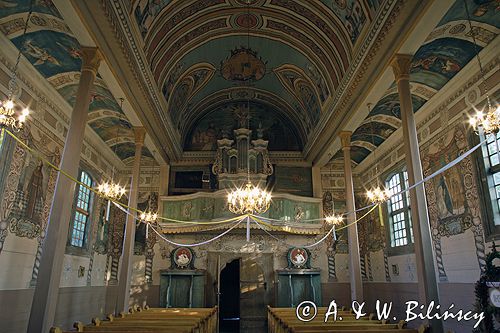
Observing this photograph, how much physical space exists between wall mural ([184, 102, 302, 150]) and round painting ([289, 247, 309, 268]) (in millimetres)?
4967

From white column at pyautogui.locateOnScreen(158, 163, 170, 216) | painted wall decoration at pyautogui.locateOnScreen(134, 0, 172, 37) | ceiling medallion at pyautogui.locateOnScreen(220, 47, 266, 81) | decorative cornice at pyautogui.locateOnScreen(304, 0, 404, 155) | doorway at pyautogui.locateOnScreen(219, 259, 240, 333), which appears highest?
ceiling medallion at pyautogui.locateOnScreen(220, 47, 266, 81)

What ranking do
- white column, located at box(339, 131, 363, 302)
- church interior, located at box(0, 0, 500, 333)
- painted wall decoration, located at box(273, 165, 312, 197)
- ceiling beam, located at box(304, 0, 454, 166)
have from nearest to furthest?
ceiling beam, located at box(304, 0, 454, 166), church interior, located at box(0, 0, 500, 333), white column, located at box(339, 131, 363, 302), painted wall decoration, located at box(273, 165, 312, 197)

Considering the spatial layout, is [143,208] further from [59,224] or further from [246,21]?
[59,224]

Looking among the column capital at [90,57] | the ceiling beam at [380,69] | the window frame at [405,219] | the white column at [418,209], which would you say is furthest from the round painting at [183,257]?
the white column at [418,209]

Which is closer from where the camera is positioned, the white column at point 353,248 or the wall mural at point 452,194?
the wall mural at point 452,194

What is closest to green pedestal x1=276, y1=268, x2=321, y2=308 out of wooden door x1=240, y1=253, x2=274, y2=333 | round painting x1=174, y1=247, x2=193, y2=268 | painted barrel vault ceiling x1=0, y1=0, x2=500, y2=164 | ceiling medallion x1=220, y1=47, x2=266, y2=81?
wooden door x1=240, y1=253, x2=274, y2=333

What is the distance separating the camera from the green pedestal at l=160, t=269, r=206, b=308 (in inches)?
550

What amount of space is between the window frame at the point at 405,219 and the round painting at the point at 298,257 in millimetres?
3381

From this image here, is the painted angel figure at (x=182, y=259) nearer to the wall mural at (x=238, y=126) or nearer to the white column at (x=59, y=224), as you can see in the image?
the wall mural at (x=238, y=126)

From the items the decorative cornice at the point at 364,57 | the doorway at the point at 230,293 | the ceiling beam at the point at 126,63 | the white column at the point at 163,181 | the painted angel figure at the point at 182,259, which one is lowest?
the doorway at the point at 230,293

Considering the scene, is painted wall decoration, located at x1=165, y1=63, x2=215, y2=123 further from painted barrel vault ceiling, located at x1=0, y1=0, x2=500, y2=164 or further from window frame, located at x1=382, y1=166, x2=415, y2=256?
window frame, located at x1=382, y1=166, x2=415, y2=256

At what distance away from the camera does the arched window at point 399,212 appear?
12563mm

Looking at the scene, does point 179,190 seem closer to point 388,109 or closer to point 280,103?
point 280,103

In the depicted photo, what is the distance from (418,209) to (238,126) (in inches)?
442
